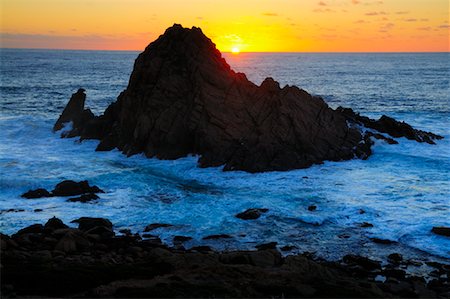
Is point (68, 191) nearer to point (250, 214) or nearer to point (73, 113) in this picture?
point (250, 214)

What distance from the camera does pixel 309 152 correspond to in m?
50.2

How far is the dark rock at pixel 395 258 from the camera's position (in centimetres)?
2797

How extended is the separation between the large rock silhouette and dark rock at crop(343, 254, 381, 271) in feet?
63.5

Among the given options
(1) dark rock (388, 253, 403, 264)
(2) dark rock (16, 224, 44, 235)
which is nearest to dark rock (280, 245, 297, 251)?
(1) dark rock (388, 253, 403, 264)

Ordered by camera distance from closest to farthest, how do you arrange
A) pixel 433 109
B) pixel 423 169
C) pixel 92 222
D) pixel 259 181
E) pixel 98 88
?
pixel 92 222, pixel 259 181, pixel 423 169, pixel 433 109, pixel 98 88

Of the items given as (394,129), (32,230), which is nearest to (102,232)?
(32,230)

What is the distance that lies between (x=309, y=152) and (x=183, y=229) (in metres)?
20.8

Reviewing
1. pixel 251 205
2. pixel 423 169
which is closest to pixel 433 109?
pixel 423 169

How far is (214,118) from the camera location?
5166 cm

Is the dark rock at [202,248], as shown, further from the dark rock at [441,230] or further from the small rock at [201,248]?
the dark rock at [441,230]

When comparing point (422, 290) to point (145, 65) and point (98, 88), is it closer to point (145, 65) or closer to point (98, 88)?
point (145, 65)

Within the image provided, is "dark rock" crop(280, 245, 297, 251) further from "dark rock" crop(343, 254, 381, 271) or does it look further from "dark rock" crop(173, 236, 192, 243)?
"dark rock" crop(173, 236, 192, 243)

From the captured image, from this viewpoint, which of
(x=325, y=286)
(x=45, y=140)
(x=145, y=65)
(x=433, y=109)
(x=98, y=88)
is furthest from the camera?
(x=98, y=88)

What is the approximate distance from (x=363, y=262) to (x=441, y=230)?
7530 mm
